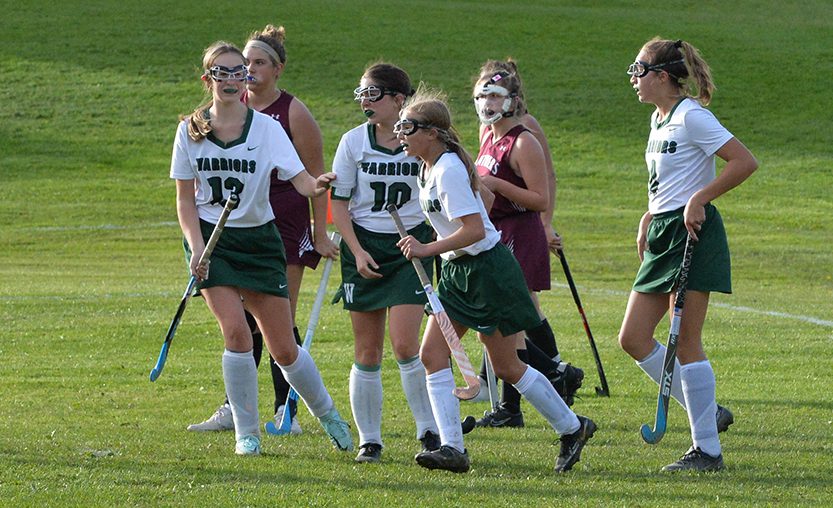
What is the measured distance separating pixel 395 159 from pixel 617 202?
20879 mm

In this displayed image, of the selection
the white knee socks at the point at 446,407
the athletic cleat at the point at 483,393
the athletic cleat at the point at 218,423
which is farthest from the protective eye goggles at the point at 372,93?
the athletic cleat at the point at 483,393

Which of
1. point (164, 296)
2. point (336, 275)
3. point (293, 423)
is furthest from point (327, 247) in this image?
point (336, 275)

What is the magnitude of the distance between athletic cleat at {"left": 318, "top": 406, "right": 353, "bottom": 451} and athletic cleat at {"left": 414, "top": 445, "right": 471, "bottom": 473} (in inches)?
32.9

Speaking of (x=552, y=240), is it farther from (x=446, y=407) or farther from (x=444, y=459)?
(x=444, y=459)

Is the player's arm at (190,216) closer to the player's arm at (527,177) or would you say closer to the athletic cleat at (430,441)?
the athletic cleat at (430,441)

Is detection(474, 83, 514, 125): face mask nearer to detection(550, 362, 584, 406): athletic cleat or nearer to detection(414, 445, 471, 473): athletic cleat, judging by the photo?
detection(550, 362, 584, 406): athletic cleat

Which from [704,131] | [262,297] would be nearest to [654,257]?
[704,131]

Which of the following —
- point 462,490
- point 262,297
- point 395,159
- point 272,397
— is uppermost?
point 395,159

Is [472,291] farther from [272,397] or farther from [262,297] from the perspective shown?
[272,397]

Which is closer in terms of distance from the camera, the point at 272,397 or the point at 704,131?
the point at 704,131

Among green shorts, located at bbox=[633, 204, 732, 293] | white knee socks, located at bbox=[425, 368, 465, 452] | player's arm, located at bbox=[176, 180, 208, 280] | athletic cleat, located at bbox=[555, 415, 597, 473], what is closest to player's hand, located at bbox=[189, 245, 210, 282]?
player's arm, located at bbox=[176, 180, 208, 280]

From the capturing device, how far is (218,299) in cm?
658

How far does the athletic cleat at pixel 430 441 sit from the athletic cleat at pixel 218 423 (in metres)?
1.44

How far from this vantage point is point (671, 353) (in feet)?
21.3
